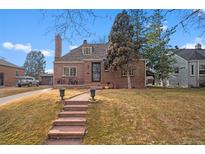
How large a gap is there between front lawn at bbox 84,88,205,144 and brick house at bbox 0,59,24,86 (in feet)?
6.31

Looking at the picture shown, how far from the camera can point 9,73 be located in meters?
6.11

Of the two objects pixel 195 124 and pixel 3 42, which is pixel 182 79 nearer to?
pixel 195 124

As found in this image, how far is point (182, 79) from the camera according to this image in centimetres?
671

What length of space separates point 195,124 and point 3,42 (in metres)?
3.50

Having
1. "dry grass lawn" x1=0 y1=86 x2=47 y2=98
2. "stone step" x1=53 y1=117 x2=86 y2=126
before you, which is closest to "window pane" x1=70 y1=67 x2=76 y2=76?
"dry grass lawn" x1=0 y1=86 x2=47 y2=98

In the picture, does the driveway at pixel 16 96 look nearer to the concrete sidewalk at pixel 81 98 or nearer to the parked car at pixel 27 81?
the parked car at pixel 27 81

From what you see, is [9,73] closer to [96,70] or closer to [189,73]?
[96,70]

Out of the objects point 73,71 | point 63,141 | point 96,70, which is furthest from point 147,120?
point 96,70

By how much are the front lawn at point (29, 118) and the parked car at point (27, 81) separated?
Answer: 0.39m

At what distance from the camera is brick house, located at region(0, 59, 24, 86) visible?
5288 mm

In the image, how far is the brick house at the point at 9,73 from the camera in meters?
5.29

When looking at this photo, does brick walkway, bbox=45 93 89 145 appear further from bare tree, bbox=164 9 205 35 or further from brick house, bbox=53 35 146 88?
brick house, bbox=53 35 146 88

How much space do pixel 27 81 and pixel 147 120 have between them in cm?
283
